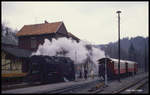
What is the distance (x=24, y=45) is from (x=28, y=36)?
1924 millimetres

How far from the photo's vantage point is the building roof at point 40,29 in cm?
4344

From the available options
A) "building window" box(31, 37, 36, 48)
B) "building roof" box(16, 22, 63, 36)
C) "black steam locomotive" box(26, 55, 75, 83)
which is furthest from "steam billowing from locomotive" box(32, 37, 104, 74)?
"black steam locomotive" box(26, 55, 75, 83)

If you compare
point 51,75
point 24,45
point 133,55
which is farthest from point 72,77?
point 133,55

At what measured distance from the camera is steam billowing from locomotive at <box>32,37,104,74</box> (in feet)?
115

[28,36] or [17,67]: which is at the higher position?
[28,36]

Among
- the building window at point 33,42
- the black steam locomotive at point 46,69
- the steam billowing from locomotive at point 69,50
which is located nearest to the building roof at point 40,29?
the building window at point 33,42

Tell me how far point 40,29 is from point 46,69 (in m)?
22.6

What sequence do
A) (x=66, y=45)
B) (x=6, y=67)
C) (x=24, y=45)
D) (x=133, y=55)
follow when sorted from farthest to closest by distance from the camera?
(x=133, y=55)
(x=24, y=45)
(x=66, y=45)
(x=6, y=67)

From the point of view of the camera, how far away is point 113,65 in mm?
30469

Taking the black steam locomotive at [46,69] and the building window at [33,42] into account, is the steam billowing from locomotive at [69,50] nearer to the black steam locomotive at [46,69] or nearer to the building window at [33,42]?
the building window at [33,42]

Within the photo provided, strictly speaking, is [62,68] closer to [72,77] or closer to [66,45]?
[72,77]

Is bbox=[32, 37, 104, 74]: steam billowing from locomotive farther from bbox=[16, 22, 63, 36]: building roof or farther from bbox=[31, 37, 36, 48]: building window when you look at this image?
bbox=[16, 22, 63, 36]: building roof

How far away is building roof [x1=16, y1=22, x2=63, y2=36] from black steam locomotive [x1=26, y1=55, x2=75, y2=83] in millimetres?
16612

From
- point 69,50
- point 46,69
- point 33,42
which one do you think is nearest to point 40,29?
point 33,42
